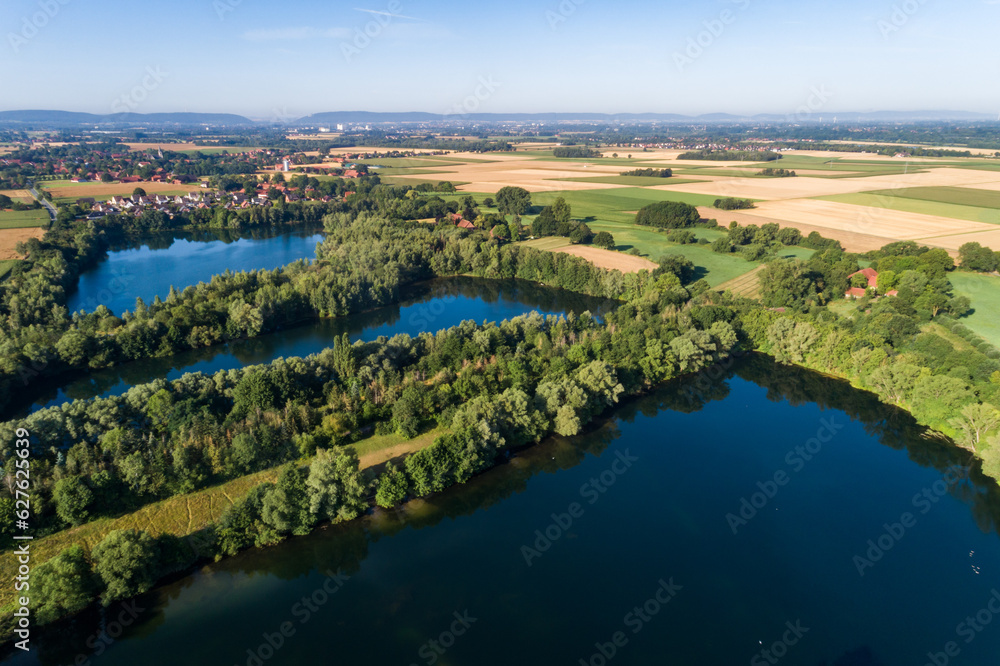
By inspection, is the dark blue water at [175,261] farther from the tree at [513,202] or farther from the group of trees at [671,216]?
the group of trees at [671,216]

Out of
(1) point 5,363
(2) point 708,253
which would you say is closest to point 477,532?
(1) point 5,363

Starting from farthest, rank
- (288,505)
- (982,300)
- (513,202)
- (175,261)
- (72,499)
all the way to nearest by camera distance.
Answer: (513,202)
(175,261)
(982,300)
(288,505)
(72,499)

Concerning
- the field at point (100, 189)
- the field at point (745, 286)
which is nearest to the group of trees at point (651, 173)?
the field at point (745, 286)

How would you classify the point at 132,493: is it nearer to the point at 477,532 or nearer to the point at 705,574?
the point at 477,532

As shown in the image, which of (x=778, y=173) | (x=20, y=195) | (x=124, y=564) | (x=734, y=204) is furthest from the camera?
(x=778, y=173)

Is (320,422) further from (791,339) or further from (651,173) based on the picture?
(651,173)

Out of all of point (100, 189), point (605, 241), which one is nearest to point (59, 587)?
point (605, 241)
